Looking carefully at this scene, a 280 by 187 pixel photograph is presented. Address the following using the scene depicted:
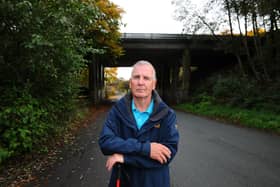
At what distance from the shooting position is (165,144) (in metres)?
1.66

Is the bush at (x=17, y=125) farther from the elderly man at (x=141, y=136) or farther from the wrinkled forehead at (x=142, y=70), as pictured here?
the wrinkled forehead at (x=142, y=70)

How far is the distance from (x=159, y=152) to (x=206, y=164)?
3.54m

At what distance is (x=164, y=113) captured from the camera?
1.72 meters

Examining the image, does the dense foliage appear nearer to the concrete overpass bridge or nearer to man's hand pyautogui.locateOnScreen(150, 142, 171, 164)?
man's hand pyautogui.locateOnScreen(150, 142, 171, 164)

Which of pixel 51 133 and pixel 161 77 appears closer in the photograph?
pixel 51 133

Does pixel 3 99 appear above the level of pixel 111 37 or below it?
below

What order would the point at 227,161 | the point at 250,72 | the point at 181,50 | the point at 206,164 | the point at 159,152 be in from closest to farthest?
the point at 159,152, the point at 206,164, the point at 227,161, the point at 250,72, the point at 181,50

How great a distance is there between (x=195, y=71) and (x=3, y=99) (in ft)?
88.3

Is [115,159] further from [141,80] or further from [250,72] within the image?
[250,72]

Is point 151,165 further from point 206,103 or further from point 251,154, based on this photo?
point 206,103

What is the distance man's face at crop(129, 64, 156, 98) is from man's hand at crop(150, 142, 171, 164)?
407 mm

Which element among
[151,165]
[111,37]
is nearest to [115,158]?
[151,165]

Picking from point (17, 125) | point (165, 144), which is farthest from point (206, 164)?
point (17, 125)

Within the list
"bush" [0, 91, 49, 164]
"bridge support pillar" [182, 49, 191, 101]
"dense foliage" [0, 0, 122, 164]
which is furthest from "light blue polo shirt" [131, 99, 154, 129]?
"bridge support pillar" [182, 49, 191, 101]
